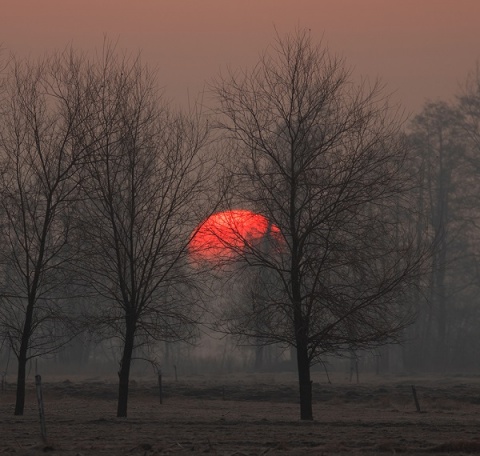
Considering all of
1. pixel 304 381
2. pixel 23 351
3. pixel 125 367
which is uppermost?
pixel 23 351

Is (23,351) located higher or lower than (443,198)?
lower

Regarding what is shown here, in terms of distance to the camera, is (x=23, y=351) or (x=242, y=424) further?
(x=23, y=351)

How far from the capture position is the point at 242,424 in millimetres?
22781

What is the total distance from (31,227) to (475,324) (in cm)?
4303

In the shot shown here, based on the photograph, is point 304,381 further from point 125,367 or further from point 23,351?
point 23,351

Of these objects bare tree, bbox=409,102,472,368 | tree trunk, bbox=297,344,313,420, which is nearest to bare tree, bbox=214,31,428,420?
tree trunk, bbox=297,344,313,420

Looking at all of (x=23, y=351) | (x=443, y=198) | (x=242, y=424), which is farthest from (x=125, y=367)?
(x=443, y=198)

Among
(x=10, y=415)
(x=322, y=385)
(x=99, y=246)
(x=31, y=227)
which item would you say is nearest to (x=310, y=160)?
(x=99, y=246)

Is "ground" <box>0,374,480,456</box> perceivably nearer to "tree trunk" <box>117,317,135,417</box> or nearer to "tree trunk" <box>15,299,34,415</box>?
"tree trunk" <box>117,317,135,417</box>

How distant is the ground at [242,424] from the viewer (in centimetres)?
1623

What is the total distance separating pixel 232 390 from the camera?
42.4m

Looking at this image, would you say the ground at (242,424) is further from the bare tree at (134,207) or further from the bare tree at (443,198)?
the bare tree at (443,198)

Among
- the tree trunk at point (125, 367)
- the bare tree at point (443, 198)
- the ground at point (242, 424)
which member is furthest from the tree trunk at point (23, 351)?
the bare tree at point (443, 198)

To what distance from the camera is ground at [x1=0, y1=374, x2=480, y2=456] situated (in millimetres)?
16234
